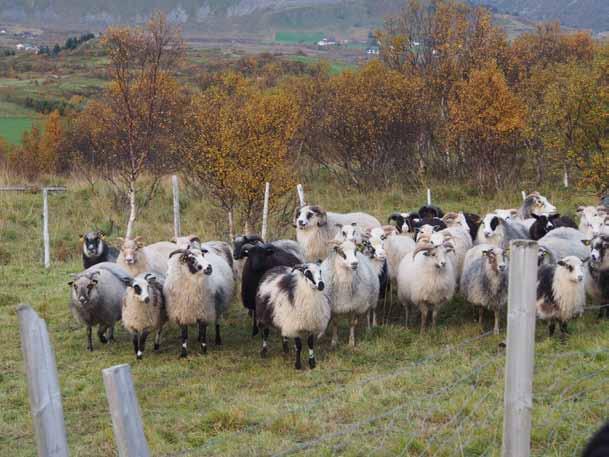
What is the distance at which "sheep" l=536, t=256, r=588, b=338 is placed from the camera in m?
9.99

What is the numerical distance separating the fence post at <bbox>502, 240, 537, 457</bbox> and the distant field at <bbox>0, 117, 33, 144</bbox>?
57135mm

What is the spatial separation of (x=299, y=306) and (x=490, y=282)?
9.52 ft

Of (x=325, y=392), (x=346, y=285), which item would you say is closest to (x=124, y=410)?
(x=325, y=392)

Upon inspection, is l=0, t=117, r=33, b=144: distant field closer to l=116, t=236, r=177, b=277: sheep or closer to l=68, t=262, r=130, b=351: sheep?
l=116, t=236, r=177, b=277: sheep

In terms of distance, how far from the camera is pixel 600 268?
36.7 feet

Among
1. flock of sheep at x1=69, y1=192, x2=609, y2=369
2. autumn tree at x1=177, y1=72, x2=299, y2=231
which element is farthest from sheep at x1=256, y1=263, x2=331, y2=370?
autumn tree at x1=177, y1=72, x2=299, y2=231

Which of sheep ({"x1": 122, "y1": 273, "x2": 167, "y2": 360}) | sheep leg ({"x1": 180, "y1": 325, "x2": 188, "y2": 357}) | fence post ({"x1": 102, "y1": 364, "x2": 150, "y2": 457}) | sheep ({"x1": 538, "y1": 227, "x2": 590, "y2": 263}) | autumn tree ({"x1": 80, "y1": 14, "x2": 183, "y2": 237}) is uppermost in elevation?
autumn tree ({"x1": 80, "y1": 14, "x2": 183, "y2": 237})

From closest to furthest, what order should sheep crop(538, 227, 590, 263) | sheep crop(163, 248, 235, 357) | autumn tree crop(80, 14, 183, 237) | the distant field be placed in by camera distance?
1. sheep crop(163, 248, 235, 357)
2. sheep crop(538, 227, 590, 263)
3. autumn tree crop(80, 14, 183, 237)
4. the distant field

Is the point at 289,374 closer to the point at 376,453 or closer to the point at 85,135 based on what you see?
the point at 376,453

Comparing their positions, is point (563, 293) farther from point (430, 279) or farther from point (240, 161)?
point (240, 161)

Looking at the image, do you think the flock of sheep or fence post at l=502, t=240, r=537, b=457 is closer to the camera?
fence post at l=502, t=240, r=537, b=457

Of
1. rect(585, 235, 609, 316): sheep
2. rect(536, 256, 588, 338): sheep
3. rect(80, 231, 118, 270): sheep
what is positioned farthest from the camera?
rect(80, 231, 118, 270): sheep

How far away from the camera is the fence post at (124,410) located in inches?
123

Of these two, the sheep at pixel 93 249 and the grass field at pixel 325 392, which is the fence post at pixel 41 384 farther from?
the sheep at pixel 93 249
